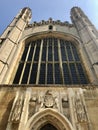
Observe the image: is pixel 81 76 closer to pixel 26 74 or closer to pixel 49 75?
pixel 49 75

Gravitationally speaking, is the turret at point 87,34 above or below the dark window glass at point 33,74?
above

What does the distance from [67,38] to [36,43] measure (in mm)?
2776

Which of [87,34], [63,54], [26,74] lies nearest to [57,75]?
[26,74]

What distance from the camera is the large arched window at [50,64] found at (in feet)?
39.6

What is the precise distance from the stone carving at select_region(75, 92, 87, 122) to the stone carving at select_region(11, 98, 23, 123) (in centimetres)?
232

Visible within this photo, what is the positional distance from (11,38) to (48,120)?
8809 millimetres

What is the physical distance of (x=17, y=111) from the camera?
8.23 metres

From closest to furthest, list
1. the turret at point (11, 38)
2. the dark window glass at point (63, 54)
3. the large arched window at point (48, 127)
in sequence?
the large arched window at point (48, 127) → the turret at point (11, 38) → the dark window glass at point (63, 54)

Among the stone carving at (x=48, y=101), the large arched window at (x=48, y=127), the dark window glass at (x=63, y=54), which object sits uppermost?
the dark window glass at (x=63, y=54)

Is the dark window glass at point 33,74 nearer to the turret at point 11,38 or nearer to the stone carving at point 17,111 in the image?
the turret at point 11,38

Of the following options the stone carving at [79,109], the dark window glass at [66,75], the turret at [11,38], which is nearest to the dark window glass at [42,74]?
the dark window glass at [66,75]

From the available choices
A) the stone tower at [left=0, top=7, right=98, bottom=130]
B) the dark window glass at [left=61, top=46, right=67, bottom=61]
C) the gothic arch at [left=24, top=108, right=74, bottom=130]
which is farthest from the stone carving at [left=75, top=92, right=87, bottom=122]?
the dark window glass at [left=61, top=46, right=67, bottom=61]

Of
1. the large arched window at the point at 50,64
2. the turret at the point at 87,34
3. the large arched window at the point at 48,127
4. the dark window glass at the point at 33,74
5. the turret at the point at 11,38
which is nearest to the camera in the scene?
the large arched window at the point at 48,127

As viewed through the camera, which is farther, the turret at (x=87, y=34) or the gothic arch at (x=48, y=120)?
the turret at (x=87, y=34)
